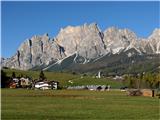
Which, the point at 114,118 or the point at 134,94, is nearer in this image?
the point at 114,118

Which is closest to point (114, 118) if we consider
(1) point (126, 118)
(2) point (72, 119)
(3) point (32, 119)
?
(1) point (126, 118)

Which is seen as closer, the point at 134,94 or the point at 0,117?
the point at 0,117

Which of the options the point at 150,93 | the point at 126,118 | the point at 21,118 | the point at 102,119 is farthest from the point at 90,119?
the point at 150,93

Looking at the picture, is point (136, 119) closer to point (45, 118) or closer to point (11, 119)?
point (45, 118)

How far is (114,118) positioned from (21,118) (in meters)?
7.74

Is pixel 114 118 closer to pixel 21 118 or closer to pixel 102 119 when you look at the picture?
pixel 102 119

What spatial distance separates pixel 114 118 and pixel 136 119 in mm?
1872

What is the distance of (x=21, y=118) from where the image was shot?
34125 millimetres

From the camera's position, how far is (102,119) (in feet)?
112

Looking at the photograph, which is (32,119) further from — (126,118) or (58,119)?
(126,118)

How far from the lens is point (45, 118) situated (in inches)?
1353

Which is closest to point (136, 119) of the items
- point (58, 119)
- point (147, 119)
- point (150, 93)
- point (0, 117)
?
point (147, 119)

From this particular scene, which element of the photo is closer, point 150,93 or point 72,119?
point 72,119

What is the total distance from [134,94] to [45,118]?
2932 inches
